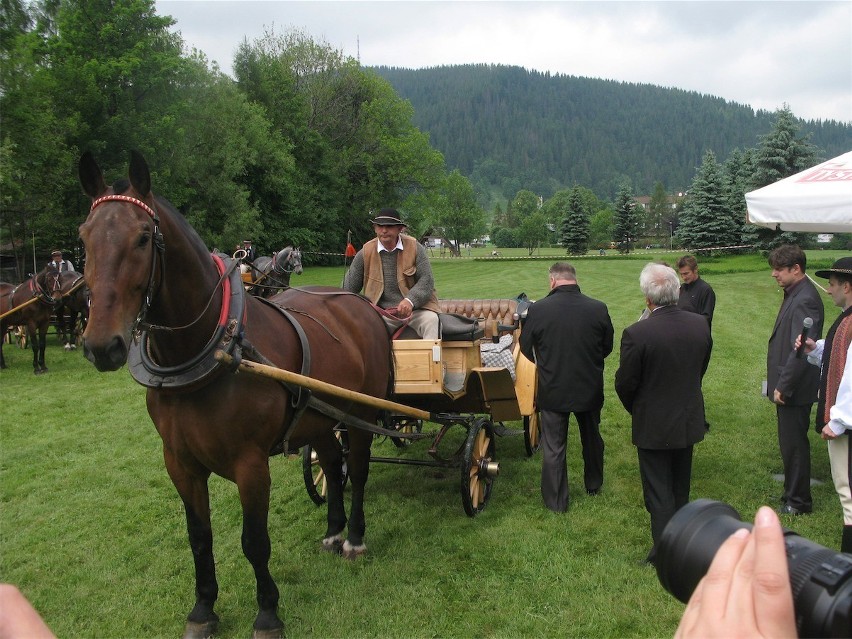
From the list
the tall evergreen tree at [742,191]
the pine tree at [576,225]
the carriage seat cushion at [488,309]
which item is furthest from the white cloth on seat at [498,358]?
the pine tree at [576,225]

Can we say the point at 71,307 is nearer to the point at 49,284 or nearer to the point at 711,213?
the point at 49,284

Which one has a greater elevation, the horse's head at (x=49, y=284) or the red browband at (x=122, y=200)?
the red browband at (x=122, y=200)

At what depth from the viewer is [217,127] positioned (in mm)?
32969

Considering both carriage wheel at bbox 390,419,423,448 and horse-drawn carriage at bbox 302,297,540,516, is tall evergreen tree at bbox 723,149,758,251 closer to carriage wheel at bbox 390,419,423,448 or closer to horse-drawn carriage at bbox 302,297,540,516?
carriage wheel at bbox 390,419,423,448

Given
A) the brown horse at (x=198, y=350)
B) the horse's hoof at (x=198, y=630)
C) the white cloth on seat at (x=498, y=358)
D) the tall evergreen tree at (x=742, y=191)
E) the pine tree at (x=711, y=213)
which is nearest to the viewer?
the brown horse at (x=198, y=350)


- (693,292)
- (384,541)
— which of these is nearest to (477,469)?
(384,541)

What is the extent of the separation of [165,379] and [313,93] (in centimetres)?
4561

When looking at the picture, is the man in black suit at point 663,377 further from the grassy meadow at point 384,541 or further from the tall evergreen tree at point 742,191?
the tall evergreen tree at point 742,191

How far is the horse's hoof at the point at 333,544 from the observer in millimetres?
4895

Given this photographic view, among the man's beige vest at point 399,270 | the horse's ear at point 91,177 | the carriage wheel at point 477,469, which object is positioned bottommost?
A: the carriage wheel at point 477,469

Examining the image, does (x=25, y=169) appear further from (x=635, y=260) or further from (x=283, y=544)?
(x=635, y=260)

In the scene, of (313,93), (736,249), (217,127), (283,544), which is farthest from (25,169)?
→ (736,249)

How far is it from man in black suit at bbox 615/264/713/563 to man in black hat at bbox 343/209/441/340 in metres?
1.74

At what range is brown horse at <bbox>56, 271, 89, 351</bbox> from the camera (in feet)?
39.3
